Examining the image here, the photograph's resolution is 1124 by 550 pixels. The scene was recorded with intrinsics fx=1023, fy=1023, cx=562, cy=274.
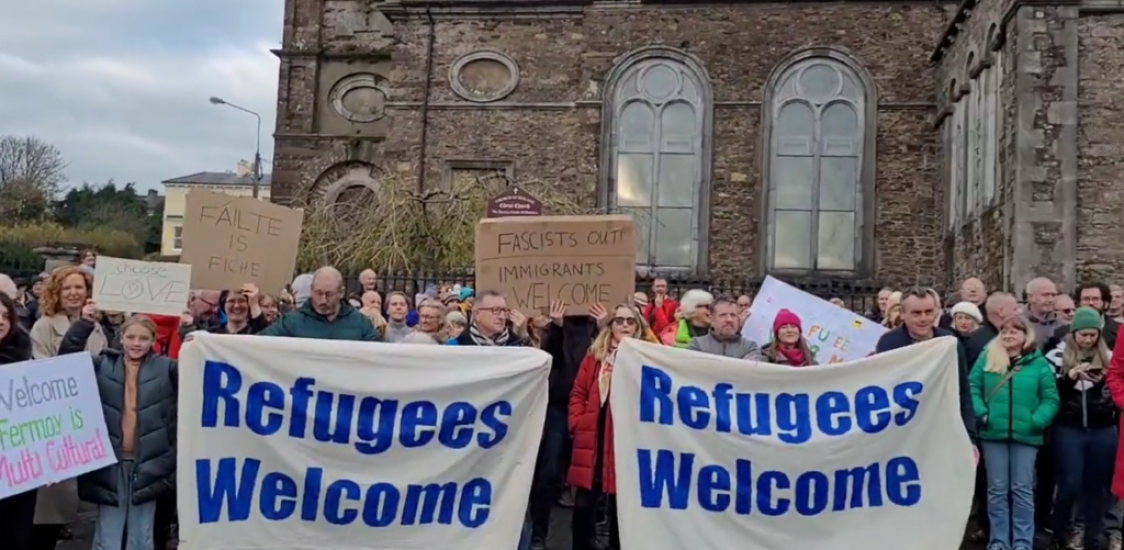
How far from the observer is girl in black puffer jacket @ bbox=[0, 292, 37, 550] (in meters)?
5.80

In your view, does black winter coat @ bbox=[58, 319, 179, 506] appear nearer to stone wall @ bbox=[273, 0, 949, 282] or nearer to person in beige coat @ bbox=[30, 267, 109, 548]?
person in beige coat @ bbox=[30, 267, 109, 548]

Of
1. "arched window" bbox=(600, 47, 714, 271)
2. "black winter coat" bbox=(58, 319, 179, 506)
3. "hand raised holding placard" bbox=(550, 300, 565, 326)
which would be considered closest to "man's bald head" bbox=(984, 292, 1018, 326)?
"hand raised holding placard" bbox=(550, 300, 565, 326)

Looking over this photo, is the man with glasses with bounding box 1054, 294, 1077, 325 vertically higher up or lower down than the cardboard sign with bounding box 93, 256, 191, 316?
higher up

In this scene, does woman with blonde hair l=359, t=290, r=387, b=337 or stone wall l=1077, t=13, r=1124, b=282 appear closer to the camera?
woman with blonde hair l=359, t=290, r=387, b=337

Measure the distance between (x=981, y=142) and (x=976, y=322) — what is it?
9522mm

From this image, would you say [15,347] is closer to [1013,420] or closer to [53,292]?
[53,292]

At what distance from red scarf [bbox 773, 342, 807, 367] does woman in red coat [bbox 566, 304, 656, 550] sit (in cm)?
87

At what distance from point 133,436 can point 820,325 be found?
5.89 m

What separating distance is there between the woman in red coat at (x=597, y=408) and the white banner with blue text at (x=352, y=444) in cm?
66

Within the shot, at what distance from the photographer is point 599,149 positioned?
2069 cm

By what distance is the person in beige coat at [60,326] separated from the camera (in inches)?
247

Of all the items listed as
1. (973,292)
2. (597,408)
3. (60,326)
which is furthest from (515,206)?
(60,326)

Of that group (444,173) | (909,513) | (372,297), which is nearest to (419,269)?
(444,173)

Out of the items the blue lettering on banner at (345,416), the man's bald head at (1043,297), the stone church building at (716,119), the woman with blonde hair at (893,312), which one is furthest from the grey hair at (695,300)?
the stone church building at (716,119)
